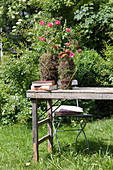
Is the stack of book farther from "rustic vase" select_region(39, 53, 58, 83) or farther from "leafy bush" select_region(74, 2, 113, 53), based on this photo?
"leafy bush" select_region(74, 2, 113, 53)

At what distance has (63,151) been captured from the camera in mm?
2938

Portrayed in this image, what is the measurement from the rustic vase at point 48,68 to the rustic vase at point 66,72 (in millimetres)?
138

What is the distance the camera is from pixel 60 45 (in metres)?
5.16

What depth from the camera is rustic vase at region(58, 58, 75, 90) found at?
2488 mm

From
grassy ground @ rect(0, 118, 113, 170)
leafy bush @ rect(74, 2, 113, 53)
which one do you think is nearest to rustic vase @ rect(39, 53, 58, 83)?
grassy ground @ rect(0, 118, 113, 170)

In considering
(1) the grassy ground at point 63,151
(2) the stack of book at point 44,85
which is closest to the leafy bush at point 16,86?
(1) the grassy ground at point 63,151

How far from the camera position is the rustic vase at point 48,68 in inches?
104

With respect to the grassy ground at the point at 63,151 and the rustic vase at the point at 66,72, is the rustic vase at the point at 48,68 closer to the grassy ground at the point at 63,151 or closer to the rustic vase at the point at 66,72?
the rustic vase at the point at 66,72

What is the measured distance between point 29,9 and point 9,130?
5680 millimetres

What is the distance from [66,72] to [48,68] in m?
0.27

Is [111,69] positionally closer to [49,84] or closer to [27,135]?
[27,135]

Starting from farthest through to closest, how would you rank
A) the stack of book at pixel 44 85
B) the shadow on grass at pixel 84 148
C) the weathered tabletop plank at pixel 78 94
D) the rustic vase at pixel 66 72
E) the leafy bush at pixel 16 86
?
1. the leafy bush at pixel 16 86
2. the shadow on grass at pixel 84 148
3. the rustic vase at pixel 66 72
4. the stack of book at pixel 44 85
5. the weathered tabletop plank at pixel 78 94

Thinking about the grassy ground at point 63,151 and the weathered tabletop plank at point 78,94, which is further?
the grassy ground at point 63,151

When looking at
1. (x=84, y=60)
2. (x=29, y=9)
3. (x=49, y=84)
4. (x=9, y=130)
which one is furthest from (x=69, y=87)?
(x=29, y=9)
